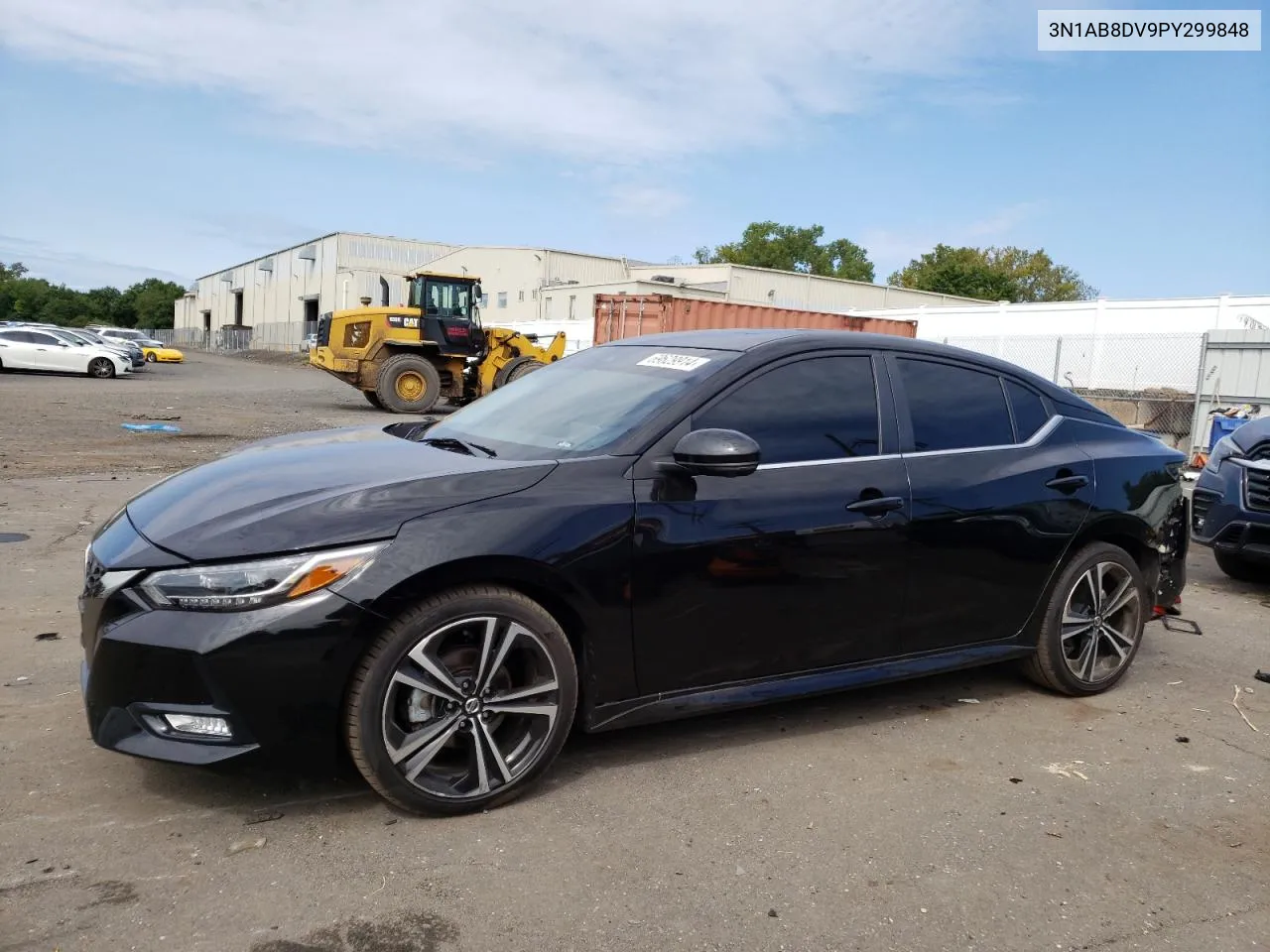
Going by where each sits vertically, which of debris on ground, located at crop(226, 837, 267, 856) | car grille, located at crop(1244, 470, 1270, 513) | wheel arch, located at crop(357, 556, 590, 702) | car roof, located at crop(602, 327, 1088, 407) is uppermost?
car roof, located at crop(602, 327, 1088, 407)

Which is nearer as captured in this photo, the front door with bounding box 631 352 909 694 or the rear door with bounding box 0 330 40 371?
the front door with bounding box 631 352 909 694

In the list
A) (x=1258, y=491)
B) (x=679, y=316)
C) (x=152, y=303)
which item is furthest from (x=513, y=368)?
(x=152, y=303)

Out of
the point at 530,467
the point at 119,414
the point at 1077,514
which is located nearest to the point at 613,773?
the point at 530,467

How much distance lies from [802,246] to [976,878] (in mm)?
96505

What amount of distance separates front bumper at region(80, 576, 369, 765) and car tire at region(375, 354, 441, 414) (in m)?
18.7

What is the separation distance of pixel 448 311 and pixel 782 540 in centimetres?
1968

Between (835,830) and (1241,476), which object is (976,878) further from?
(1241,476)

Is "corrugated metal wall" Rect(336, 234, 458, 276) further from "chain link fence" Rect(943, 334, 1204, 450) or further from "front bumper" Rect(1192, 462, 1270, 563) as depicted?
"front bumper" Rect(1192, 462, 1270, 563)

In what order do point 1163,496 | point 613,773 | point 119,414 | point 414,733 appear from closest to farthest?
point 414,733, point 613,773, point 1163,496, point 119,414

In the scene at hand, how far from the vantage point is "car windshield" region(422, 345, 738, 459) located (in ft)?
11.9

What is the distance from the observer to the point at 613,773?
3.57m

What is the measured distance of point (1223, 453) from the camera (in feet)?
23.3

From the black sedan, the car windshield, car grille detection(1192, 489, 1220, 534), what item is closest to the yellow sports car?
→ the black sedan

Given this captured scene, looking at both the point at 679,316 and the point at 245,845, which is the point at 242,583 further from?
the point at 679,316
